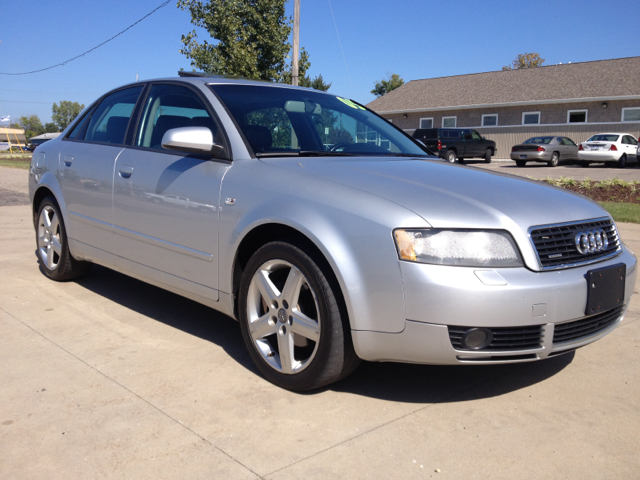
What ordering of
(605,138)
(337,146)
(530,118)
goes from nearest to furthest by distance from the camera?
(337,146) → (605,138) → (530,118)

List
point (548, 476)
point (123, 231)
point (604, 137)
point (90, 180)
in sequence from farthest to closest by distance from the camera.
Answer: point (604, 137) → point (90, 180) → point (123, 231) → point (548, 476)

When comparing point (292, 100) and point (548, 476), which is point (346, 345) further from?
point (292, 100)

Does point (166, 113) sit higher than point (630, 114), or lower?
lower

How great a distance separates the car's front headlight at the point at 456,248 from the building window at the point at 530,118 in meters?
32.4

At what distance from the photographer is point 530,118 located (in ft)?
108

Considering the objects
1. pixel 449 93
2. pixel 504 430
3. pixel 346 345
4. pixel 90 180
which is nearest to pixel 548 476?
pixel 504 430

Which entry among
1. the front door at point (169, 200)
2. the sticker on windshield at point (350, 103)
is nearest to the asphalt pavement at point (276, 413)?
the front door at point (169, 200)

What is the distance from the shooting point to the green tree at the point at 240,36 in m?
16.7

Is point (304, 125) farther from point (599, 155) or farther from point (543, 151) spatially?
point (599, 155)

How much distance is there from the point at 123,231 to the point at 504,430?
2.72m

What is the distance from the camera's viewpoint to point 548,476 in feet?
7.80

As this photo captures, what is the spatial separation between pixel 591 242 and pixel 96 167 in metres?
3.35

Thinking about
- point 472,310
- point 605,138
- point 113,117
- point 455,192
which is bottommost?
point 472,310

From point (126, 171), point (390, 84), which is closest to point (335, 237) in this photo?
point (126, 171)
